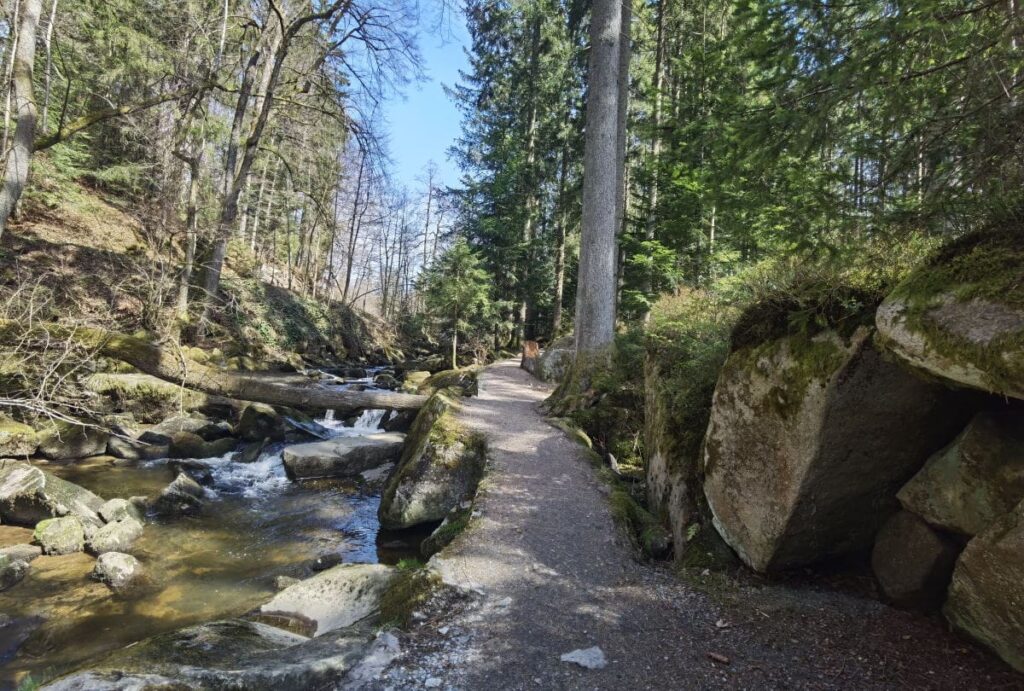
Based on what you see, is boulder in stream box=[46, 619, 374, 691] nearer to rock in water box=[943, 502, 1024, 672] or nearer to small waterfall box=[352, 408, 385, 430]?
rock in water box=[943, 502, 1024, 672]

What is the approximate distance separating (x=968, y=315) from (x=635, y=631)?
9.58 ft

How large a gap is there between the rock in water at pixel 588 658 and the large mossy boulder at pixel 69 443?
33.2 ft

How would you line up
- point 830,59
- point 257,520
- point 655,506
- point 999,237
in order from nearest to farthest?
point 999,237 → point 830,59 → point 655,506 → point 257,520

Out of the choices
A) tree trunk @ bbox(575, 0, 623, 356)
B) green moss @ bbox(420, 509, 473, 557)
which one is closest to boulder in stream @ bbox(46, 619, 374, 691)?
green moss @ bbox(420, 509, 473, 557)

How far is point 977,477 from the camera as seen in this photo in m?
2.93

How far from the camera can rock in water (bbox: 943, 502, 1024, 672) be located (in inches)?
96.7

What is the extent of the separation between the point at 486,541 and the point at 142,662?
112 inches

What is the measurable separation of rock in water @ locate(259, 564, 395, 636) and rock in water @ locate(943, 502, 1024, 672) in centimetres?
407

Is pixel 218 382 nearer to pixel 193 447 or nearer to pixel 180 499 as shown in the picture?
pixel 193 447

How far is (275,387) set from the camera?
11.5m

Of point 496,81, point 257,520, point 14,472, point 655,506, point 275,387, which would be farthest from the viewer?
point 496,81

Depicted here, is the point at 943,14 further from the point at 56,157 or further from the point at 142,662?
the point at 56,157

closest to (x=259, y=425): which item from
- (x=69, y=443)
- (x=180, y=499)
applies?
(x=69, y=443)

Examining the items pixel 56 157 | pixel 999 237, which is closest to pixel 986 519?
pixel 999 237
